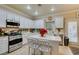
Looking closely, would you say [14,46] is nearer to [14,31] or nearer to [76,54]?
[14,31]

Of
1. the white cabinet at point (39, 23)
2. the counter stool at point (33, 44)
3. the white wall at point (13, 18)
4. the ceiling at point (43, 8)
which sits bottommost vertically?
the counter stool at point (33, 44)

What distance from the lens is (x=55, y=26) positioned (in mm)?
2354

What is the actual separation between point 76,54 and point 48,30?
2.54ft

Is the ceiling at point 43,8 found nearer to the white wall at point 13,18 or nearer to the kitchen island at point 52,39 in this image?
the white wall at point 13,18

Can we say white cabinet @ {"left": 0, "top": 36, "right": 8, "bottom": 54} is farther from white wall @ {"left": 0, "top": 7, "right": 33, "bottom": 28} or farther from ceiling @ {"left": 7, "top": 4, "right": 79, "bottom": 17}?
ceiling @ {"left": 7, "top": 4, "right": 79, "bottom": 17}

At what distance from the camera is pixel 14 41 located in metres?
2.44

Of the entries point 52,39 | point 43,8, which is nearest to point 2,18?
point 43,8

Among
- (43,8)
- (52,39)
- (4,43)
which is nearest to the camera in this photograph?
(43,8)

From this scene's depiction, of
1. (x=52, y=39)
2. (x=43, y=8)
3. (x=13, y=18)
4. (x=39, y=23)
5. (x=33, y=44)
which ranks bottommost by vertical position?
(x=33, y=44)

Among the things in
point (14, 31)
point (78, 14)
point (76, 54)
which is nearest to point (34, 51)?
point (14, 31)

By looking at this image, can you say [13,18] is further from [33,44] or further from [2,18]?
[33,44]

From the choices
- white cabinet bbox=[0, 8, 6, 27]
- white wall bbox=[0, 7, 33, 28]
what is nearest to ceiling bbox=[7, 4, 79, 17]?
white wall bbox=[0, 7, 33, 28]

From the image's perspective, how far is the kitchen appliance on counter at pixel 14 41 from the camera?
7.81ft

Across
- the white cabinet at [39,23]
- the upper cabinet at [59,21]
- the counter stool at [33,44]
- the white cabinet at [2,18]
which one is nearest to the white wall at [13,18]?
the white cabinet at [2,18]
